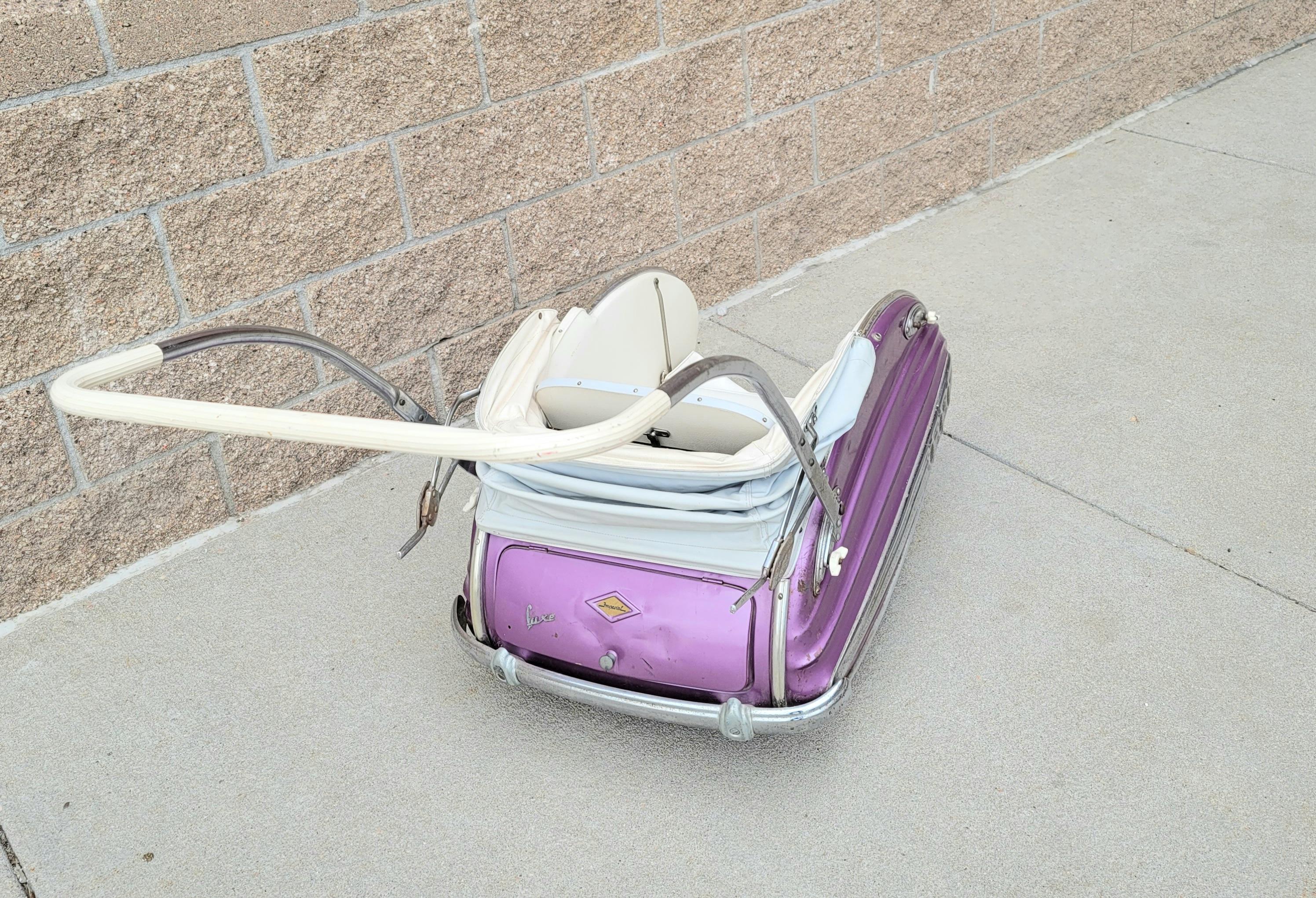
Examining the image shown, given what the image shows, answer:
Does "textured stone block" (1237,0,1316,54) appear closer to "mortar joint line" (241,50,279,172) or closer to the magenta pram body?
the magenta pram body

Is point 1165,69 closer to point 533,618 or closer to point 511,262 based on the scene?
point 511,262

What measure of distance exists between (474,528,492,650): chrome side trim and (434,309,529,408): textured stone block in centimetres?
119

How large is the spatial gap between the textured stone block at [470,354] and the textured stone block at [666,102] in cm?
56

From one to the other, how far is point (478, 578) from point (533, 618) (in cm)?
14

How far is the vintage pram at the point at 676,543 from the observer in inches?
85.1

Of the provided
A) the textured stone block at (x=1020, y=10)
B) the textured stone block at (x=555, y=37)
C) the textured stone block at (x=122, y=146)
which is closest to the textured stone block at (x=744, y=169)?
the textured stone block at (x=555, y=37)

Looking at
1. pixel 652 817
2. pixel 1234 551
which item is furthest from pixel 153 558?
pixel 1234 551

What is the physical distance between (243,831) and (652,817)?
0.80 metres

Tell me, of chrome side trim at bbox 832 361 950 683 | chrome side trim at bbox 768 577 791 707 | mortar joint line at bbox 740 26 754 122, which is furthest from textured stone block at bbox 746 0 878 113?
chrome side trim at bbox 768 577 791 707

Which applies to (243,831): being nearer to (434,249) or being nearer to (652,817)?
(652,817)

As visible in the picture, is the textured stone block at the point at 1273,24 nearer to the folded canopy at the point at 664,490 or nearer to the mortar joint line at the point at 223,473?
the folded canopy at the point at 664,490

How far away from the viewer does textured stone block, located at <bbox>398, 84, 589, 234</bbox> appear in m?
3.25

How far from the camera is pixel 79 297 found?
280cm

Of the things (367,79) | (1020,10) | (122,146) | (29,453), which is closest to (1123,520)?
(367,79)
